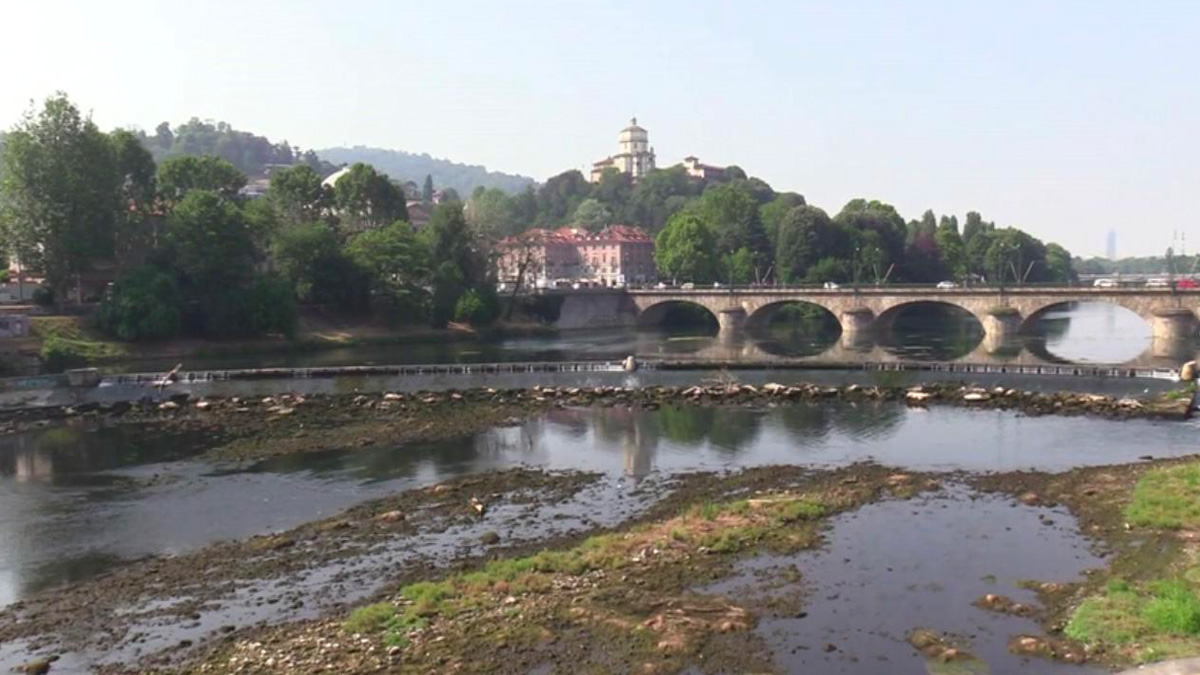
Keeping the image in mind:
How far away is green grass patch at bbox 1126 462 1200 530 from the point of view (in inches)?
1032

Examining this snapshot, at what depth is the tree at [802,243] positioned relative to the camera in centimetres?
13312

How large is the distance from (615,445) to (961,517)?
16.7m

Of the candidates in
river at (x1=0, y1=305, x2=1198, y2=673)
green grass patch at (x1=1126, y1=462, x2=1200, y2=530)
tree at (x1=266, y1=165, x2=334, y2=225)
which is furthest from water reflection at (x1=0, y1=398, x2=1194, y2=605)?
tree at (x1=266, y1=165, x2=334, y2=225)

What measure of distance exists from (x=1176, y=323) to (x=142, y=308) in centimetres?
8221

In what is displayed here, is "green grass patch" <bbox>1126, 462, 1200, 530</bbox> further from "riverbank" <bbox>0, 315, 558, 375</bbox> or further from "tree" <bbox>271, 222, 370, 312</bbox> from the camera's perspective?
"tree" <bbox>271, 222, 370, 312</bbox>

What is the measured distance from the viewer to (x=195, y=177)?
101 meters

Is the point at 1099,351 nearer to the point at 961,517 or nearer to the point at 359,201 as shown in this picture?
the point at 961,517

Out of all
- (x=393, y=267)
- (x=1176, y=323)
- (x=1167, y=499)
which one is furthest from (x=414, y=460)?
(x=1176, y=323)

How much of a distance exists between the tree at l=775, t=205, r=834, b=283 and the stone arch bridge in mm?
21429

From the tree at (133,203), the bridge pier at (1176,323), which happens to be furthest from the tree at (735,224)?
the tree at (133,203)

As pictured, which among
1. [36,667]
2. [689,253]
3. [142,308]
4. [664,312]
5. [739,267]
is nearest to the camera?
[36,667]

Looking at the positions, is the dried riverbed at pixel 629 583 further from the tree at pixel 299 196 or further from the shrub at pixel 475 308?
the tree at pixel 299 196

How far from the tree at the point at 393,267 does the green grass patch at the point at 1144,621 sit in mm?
80826

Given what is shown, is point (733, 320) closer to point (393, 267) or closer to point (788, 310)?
point (788, 310)
